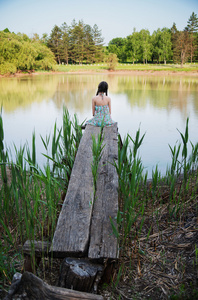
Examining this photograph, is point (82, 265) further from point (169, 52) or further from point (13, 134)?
point (169, 52)

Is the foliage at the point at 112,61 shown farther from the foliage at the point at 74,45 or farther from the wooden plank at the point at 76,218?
the wooden plank at the point at 76,218

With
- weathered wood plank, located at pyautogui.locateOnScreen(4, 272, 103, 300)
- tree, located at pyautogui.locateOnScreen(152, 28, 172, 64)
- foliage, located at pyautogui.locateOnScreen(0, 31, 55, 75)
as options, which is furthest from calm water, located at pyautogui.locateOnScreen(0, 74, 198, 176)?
tree, located at pyautogui.locateOnScreen(152, 28, 172, 64)

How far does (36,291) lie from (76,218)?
1.56 ft

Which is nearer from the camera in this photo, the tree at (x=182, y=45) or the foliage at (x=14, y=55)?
the foliage at (x=14, y=55)

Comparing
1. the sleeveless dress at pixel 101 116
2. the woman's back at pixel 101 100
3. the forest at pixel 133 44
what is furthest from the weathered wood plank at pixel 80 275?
the forest at pixel 133 44

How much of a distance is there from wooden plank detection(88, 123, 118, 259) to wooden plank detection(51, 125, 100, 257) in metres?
0.04

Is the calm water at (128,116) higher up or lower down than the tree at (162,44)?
lower down

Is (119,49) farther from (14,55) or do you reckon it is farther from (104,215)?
(104,215)

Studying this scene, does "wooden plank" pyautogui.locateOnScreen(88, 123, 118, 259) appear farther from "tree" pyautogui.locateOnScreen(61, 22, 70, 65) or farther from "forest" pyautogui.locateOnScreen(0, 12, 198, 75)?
"tree" pyautogui.locateOnScreen(61, 22, 70, 65)

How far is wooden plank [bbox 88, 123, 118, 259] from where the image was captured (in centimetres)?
130

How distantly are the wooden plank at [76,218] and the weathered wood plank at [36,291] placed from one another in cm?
22

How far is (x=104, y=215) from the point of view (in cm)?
157

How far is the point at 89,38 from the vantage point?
48.1 metres

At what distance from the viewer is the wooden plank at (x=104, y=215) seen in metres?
1.30
